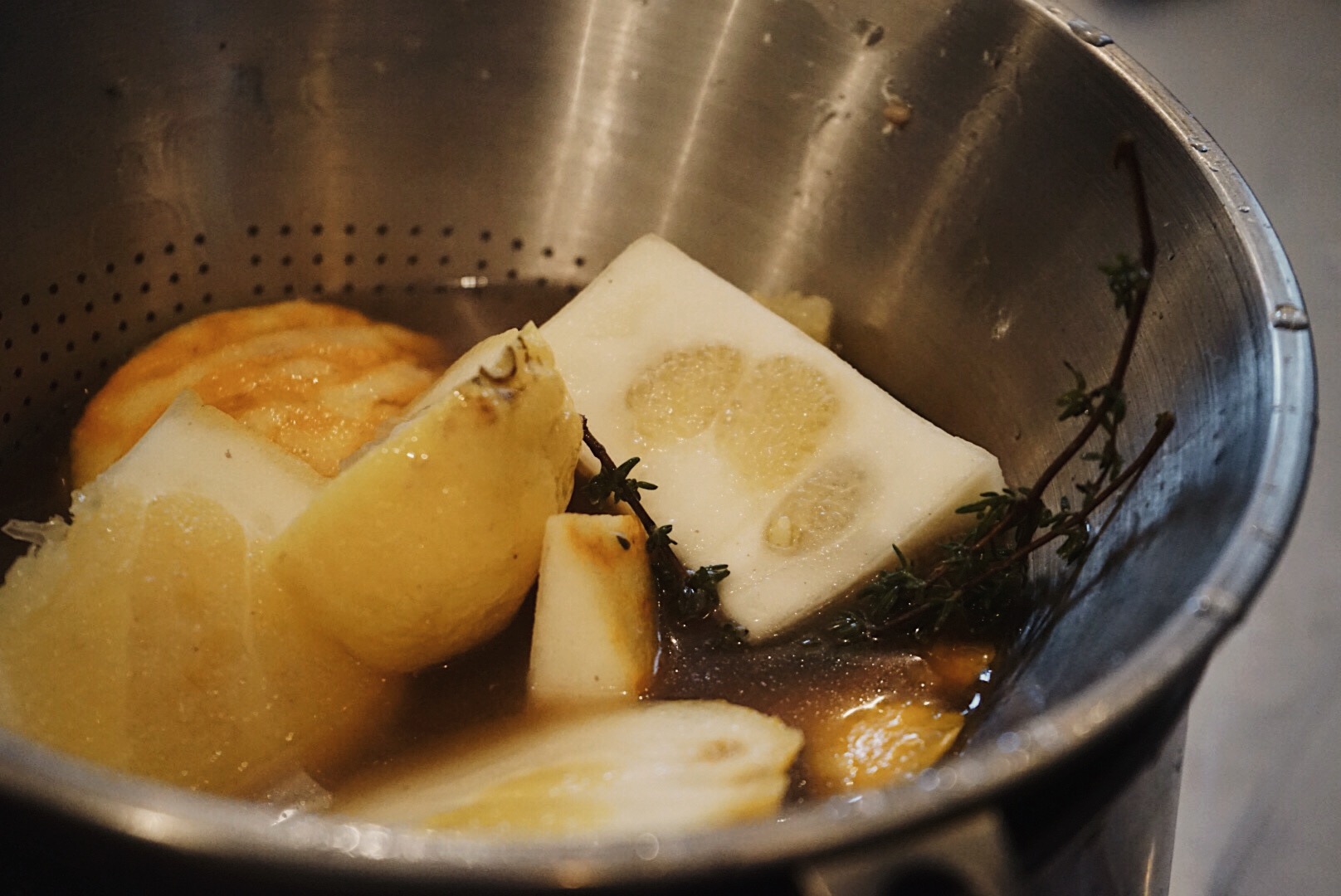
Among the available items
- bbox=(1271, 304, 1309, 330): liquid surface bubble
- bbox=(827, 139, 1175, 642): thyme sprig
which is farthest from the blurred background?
bbox=(1271, 304, 1309, 330): liquid surface bubble

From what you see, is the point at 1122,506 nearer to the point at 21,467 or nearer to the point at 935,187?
the point at 935,187

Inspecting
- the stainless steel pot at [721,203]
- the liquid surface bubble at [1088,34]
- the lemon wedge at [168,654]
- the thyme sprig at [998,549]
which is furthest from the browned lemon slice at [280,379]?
the liquid surface bubble at [1088,34]

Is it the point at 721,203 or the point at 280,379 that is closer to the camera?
the point at 280,379

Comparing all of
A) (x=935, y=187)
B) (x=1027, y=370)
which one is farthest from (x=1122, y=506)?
(x=935, y=187)

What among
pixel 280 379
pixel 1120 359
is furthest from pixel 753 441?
pixel 280 379

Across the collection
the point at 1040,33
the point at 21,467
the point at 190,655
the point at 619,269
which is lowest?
the point at 21,467

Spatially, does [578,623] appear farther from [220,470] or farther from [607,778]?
[220,470]

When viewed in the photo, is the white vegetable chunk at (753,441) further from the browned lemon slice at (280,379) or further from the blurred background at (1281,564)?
the blurred background at (1281,564)
